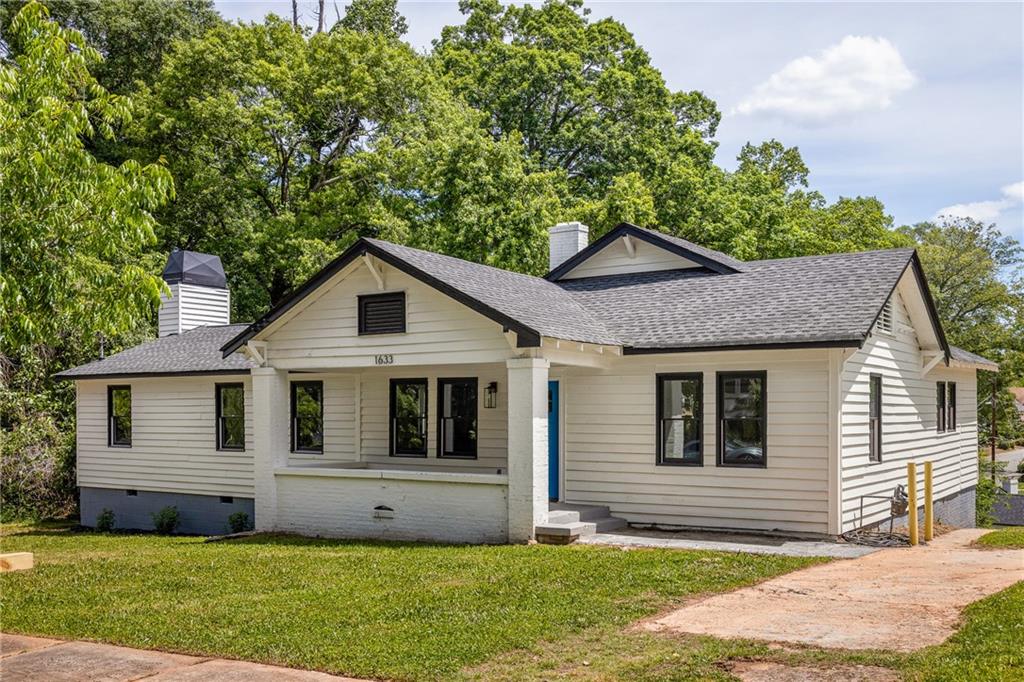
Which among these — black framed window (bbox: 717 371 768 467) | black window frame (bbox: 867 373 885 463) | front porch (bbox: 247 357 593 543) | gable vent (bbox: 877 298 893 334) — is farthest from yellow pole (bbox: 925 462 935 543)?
front porch (bbox: 247 357 593 543)

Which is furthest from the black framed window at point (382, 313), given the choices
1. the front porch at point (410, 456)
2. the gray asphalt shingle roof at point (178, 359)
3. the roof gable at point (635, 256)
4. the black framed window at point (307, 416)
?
the roof gable at point (635, 256)

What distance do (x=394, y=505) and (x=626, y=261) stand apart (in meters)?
7.32

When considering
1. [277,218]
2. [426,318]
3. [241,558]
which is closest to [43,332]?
[241,558]

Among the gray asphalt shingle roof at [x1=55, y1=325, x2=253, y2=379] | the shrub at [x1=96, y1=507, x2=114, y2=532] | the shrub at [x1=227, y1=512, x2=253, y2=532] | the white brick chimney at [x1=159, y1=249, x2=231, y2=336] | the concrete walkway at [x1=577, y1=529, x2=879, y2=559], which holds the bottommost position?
the shrub at [x1=96, y1=507, x2=114, y2=532]

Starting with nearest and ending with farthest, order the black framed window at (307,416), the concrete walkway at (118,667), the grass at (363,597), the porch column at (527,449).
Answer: the concrete walkway at (118,667), the grass at (363,597), the porch column at (527,449), the black framed window at (307,416)

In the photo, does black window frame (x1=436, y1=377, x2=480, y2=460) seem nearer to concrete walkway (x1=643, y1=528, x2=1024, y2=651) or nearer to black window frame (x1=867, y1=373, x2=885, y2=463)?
black window frame (x1=867, y1=373, x2=885, y2=463)

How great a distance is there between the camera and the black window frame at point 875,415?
16047 millimetres

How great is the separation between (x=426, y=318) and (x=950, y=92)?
9258 mm

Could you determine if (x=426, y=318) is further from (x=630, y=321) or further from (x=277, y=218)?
(x=277, y=218)

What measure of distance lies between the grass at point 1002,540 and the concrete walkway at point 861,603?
144cm

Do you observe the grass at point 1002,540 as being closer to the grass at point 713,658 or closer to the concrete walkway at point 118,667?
the grass at point 713,658

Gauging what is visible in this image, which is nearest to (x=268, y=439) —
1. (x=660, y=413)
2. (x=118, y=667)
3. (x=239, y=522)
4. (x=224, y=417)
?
(x=239, y=522)

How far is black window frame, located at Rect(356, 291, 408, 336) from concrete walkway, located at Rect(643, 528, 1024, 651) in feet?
23.9

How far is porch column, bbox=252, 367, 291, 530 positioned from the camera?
1731 cm
